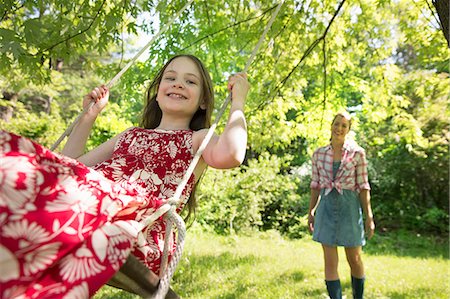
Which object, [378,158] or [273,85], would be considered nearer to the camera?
[273,85]

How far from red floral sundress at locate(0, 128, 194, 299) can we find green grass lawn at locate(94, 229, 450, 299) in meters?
2.25

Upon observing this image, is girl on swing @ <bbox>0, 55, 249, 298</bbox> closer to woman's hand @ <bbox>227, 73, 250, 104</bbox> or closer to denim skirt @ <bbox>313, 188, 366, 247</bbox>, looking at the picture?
woman's hand @ <bbox>227, 73, 250, 104</bbox>

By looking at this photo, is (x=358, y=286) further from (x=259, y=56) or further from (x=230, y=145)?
(x=259, y=56)

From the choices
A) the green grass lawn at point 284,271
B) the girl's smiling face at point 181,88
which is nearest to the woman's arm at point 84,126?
the girl's smiling face at point 181,88

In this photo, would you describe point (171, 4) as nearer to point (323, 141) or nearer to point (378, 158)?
point (323, 141)

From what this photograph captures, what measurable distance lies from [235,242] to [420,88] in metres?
3.53

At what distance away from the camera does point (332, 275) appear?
9.55 feet

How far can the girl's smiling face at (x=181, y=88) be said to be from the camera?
1.77m

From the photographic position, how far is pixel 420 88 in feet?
14.6

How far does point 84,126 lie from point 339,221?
1.94m

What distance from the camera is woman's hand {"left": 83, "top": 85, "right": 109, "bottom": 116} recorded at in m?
1.92

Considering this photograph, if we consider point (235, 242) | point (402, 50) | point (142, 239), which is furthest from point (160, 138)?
point (402, 50)

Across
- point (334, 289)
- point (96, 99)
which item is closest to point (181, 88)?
point (96, 99)

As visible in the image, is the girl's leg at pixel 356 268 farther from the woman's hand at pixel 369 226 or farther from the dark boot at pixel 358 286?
the woman's hand at pixel 369 226
